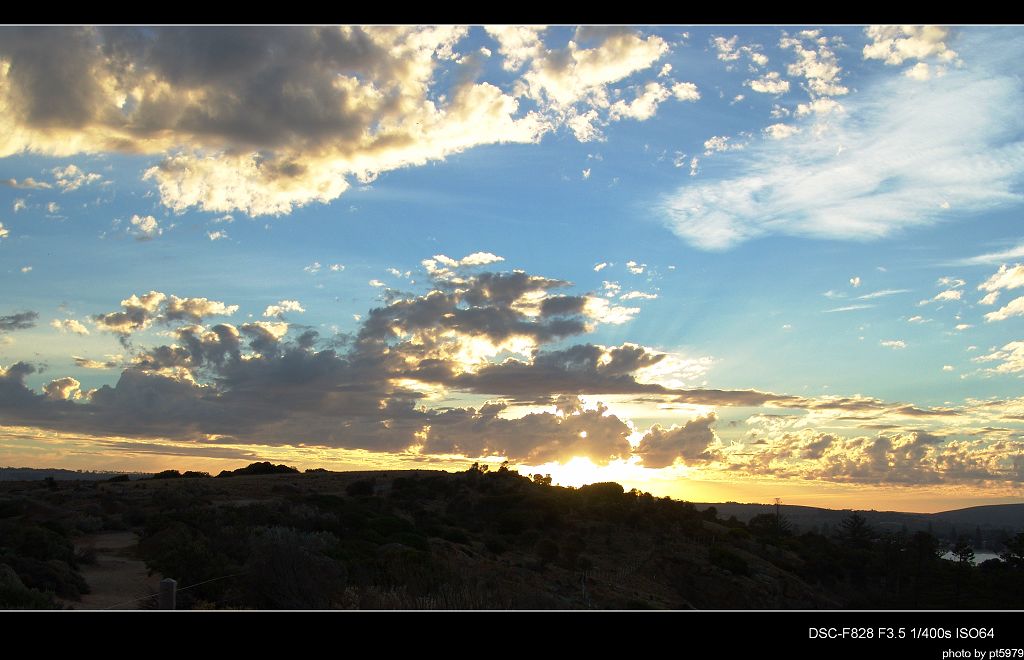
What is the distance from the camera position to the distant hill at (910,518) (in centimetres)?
4628

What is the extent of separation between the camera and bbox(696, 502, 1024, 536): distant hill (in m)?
46.3

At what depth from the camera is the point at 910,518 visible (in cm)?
5122

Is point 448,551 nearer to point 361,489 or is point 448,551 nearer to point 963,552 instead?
point 361,489

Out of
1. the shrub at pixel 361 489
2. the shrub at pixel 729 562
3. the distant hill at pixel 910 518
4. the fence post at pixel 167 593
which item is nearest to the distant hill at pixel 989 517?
the distant hill at pixel 910 518

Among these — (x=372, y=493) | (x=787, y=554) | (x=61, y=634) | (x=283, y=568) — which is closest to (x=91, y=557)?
(x=283, y=568)

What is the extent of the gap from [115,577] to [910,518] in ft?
165

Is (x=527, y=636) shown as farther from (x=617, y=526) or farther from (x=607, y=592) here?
(x=617, y=526)

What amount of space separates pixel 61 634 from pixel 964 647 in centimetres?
449

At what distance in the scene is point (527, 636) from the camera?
11.9ft

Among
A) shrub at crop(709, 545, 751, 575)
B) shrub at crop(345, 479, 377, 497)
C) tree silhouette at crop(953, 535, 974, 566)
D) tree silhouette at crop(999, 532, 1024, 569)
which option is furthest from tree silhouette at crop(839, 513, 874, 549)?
shrub at crop(345, 479, 377, 497)

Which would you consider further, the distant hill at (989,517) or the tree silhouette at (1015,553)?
the distant hill at (989,517)

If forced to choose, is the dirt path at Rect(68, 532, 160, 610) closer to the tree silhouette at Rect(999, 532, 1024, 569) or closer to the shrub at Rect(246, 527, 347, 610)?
the shrub at Rect(246, 527, 347, 610)

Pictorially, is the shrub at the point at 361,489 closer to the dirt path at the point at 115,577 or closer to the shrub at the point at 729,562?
the dirt path at the point at 115,577

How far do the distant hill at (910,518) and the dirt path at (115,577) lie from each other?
32620mm
